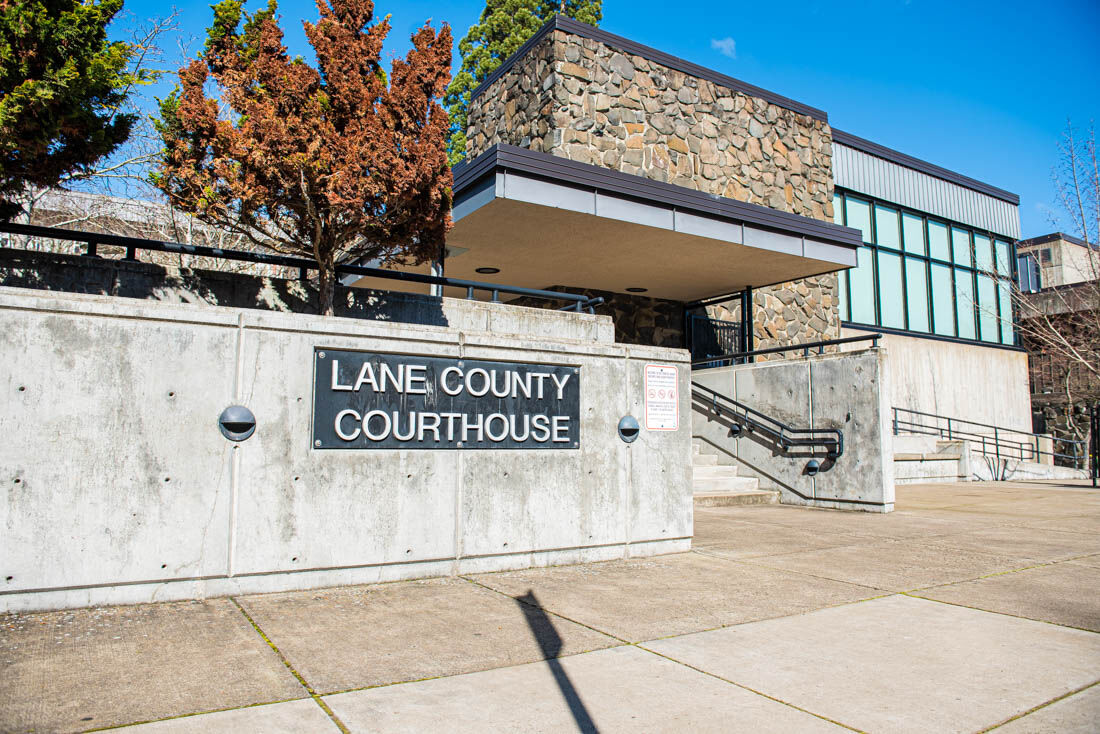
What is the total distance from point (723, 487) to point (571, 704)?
951cm

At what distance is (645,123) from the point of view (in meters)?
16.0

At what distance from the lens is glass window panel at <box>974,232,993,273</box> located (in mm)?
25297

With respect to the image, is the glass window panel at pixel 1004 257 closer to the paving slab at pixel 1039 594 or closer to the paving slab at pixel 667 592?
the paving slab at pixel 1039 594

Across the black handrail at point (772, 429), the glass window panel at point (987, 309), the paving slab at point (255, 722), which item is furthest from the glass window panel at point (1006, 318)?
the paving slab at point (255, 722)

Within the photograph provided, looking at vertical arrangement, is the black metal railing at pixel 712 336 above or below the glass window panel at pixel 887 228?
below

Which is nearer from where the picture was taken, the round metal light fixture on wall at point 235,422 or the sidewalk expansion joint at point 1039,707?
the sidewalk expansion joint at point 1039,707

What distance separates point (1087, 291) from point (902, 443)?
7.70 metres

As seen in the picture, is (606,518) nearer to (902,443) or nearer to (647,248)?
(647,248)

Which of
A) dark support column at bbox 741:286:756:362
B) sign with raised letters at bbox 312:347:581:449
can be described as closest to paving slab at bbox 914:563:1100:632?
sign with raised letters at bbox 312:347:581:449

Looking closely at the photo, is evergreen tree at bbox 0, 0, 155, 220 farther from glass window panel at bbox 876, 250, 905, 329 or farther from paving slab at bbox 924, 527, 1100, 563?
glass window panel at bbox 876, 250, 905, 329

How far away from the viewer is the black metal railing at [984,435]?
21656 millimetres

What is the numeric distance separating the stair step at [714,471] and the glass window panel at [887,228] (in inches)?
510

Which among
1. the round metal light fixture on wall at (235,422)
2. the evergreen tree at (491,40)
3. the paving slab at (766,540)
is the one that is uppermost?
the evergreen tree at (491,40)

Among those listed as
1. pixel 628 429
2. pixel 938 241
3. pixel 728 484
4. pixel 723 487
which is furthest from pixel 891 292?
pixel 628 429
